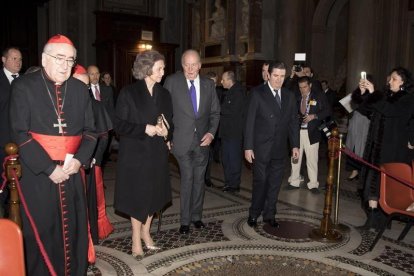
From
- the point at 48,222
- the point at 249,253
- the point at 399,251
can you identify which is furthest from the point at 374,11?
the point at 48,222

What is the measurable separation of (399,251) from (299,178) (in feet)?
8.25

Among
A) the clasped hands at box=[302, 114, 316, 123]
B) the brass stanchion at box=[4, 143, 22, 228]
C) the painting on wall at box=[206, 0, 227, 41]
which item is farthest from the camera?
the painting on wall at box=[206, 0, 227, 41]

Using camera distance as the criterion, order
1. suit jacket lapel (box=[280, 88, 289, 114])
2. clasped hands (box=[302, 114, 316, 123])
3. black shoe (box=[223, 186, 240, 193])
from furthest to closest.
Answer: black shoe (box=[223, 186, 240, 193]), clasped hands (box=[302, 114, 316, 123]), suit jacket lapel (box=[280, 88, 289, 114])

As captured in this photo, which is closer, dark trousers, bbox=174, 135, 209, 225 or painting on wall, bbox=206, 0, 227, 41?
dark trousers, bbox=174, 135, 209, 225

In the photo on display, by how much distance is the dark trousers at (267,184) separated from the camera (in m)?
4.55

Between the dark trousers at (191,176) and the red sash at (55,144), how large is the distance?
68.0 inches

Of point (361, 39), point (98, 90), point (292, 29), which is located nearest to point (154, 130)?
point (98, 90)

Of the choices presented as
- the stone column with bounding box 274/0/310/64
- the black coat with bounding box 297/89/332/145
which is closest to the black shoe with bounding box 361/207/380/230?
the black coat with bounding box 297/89/332/145

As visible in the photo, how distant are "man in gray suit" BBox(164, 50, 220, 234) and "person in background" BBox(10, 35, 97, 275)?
1.57 metres

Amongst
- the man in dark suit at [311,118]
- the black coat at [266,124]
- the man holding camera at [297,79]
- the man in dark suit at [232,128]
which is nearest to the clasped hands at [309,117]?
the man in dark suit at [311,118]

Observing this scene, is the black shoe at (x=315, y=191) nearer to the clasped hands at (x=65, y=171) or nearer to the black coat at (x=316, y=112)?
the black coat at (x=316, y=112)

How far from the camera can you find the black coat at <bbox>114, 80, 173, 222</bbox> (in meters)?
3.53

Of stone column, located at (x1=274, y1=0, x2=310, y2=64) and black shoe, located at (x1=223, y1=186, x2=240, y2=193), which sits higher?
stone column, located at (x1=274, y1=0, x2=310, y2=64)

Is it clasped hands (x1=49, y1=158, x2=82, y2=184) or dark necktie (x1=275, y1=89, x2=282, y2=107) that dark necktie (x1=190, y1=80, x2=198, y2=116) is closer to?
dark necktie (x1=275, y1=89, x2=282, y2=107)
